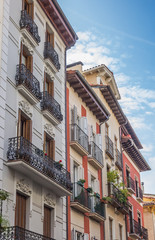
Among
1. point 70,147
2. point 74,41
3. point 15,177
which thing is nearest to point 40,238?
point 15,177

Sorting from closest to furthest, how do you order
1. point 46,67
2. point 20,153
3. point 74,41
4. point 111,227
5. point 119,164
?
point 20,153 → point 46,67 → point 74,41 → point 111,227 → point 119,164

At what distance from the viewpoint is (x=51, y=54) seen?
2200cm

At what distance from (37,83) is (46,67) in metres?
2.25

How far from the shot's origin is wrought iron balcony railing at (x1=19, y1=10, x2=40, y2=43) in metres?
19.4

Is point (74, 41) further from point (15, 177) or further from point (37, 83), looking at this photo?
point (15, 177)

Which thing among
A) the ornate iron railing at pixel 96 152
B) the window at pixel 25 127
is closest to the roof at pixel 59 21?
the ornate iron railing at pixel 96 152

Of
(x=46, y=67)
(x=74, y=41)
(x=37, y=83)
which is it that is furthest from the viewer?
(x=74, y=41)

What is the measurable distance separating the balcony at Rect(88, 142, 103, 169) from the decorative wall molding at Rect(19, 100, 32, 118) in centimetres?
774

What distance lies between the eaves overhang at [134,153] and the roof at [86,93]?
235 inches

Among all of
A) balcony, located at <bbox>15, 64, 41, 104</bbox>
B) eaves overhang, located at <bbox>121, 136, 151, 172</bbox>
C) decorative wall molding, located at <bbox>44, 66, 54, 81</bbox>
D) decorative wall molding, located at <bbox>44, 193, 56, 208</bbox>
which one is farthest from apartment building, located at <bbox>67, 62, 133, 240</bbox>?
balcony, located at <bbox>15, 64, 41, 104</bbox>

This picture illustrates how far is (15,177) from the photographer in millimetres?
16453

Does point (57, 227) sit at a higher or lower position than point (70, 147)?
lower

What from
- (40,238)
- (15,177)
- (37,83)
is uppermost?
(37,83)

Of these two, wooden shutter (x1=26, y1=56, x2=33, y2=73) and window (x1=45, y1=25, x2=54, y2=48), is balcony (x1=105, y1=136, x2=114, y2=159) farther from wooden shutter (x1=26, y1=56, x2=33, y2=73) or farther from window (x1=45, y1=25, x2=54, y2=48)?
wooden shutter (x1=26, y1=56, x2=33, y2=73)
